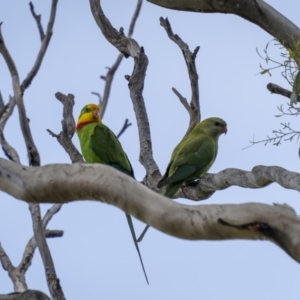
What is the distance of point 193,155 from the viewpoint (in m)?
5.57

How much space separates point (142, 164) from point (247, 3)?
57.0 inches

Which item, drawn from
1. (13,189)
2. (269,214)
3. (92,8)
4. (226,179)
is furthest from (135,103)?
(269,214)

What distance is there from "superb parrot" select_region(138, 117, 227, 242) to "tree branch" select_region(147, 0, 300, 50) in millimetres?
1196

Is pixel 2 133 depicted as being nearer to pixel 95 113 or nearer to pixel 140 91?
pixel 140 91

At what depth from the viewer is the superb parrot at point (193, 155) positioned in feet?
17.1

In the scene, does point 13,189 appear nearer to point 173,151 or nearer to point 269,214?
point 269,214

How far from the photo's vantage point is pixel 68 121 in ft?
17.6

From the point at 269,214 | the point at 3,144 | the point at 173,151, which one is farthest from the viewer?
the point at 173,151

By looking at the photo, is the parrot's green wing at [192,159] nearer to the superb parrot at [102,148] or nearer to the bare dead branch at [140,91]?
the bare dead branch at [140,91]

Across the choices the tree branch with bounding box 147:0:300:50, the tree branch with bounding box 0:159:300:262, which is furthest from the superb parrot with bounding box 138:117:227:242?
the tree branch with bounding box 0:159:300:262

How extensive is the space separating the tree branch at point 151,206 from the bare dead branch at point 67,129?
94.4 inches

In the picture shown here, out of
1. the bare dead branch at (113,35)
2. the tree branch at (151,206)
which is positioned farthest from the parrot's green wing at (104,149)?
the tree branch at (151,206)

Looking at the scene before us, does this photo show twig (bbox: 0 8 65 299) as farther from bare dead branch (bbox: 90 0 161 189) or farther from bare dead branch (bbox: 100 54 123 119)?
bare dead branch (bbox: 100 54 123 119)

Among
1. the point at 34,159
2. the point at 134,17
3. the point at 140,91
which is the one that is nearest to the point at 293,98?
the point at 34,159
